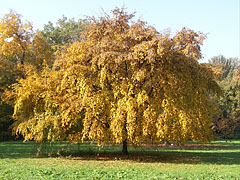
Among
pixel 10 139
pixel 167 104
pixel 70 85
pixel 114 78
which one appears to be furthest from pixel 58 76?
pixel 10 139

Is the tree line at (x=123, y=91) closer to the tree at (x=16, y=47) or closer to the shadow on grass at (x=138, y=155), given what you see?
the shadow on grass at (x=138, y=155)

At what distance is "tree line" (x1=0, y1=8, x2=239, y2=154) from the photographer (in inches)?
441

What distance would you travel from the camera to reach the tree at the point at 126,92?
11.2 metres

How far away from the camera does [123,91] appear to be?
11695 millimetres

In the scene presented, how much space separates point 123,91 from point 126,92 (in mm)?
175

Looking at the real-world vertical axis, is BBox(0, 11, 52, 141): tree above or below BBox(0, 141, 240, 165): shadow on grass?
above

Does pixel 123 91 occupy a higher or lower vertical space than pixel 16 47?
lower

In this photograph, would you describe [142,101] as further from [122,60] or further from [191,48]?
[191,48]

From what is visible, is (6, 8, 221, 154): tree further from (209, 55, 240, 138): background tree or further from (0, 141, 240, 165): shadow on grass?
(209, 55, 240, 138): background tree

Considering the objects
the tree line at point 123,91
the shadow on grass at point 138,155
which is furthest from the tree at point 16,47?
the tree line at point 123,91

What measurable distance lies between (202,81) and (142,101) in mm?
3237

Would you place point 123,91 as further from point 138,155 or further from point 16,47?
point 16,47

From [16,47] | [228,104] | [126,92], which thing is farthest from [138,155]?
[228,104]

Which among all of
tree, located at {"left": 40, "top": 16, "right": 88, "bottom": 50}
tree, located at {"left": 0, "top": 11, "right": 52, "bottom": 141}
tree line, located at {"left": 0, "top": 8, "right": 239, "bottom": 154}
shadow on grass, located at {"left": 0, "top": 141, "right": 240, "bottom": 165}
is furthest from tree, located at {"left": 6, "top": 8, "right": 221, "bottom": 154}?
tree, located at {"left": 40, "top": 16, "right": 88, "bottom": 50}
